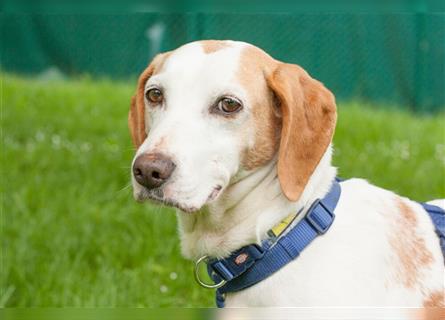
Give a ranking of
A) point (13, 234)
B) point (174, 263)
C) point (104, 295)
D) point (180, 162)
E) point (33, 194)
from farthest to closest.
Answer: point (33, 194) < point (13, 234) < point (174, 263) < point (104, 295) < point (180, 162)

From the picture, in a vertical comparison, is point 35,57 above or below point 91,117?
below

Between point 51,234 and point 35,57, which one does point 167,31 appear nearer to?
point 35,57

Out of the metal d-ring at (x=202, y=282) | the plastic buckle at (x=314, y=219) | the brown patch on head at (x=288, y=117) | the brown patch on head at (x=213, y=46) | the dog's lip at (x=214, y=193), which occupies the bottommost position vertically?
the metal d-ring at (x=202, y=282)

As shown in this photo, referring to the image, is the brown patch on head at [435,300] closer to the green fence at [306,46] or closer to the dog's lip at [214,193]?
the dog's lip at [214,193]

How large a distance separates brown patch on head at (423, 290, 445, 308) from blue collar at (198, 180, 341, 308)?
46 centimetres

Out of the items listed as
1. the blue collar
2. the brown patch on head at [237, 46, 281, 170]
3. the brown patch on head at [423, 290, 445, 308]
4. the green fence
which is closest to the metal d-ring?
the blue collar

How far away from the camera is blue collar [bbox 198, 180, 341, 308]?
288 centimetres

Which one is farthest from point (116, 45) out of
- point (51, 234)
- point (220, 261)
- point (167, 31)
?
point (220, 261)

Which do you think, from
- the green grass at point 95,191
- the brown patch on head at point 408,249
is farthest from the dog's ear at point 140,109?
the brown patch on head at point 408,249

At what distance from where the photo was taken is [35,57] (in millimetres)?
11516

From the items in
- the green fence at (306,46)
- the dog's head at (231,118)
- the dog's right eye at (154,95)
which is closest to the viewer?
the dog's head at (231,118)

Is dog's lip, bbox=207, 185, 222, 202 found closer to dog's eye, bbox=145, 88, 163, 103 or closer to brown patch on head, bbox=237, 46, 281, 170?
brown patch on head, bbox=237, 46, 281, 170

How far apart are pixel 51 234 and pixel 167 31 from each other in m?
5.91

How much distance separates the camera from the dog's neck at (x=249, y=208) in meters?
3.01
